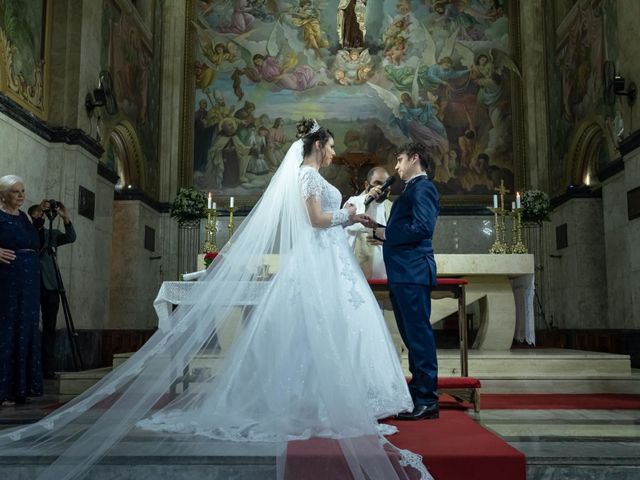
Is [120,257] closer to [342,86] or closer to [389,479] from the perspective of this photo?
[342,86]

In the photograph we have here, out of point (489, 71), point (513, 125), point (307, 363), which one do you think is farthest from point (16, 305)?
point (489, 71)

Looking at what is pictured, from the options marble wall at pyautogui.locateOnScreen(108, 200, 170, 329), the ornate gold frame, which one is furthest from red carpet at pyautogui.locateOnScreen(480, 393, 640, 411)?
marble wall at pyautogui.locateOnScreen(108, 200, 170, 329)

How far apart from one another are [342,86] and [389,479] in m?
12.0

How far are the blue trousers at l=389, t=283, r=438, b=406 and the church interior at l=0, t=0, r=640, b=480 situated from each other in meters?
2.65

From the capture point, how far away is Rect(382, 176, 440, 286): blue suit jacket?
4.57 meters

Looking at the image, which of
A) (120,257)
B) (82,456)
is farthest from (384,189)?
(120,257)

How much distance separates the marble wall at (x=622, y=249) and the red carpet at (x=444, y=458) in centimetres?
608

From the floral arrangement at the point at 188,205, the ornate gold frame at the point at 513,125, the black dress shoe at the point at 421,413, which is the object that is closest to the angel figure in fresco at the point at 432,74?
the ornate gold frame at the point at 513,125

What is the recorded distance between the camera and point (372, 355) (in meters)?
4.44

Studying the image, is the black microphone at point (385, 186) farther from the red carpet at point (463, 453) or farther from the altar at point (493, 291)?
the altar at point (493, 291)

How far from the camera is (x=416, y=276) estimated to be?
181 inches

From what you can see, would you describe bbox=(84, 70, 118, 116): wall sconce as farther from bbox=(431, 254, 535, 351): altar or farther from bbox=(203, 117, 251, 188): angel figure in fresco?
bbox=(431, 254, 535, 351): altar

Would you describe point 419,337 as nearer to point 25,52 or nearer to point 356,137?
point 25,52

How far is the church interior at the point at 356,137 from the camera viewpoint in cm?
900
